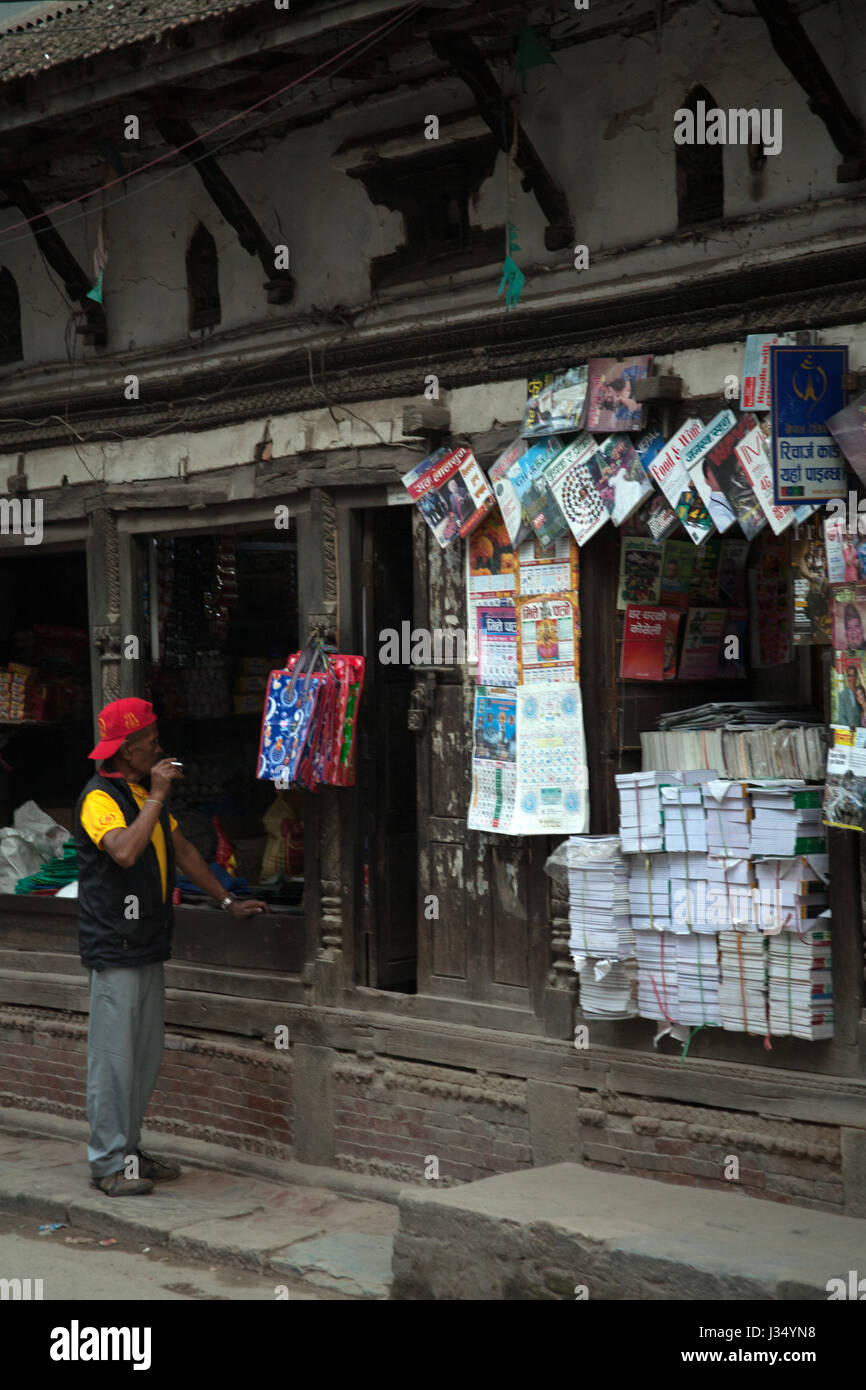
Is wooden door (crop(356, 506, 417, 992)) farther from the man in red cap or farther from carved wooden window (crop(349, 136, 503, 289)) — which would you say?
carved wooden window (crop(349, 136, 503, 289))

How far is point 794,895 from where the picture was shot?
6.20m

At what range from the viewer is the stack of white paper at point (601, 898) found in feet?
22.0

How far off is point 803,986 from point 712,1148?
81cm

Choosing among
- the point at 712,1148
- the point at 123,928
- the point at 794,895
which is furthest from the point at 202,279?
the point at 712,1148

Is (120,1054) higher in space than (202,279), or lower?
lower

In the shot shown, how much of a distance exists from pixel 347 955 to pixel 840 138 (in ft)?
14.0

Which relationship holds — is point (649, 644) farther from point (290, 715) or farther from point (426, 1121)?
point (426, 1121)

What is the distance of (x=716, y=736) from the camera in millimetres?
6570

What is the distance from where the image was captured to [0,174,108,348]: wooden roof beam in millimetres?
9055

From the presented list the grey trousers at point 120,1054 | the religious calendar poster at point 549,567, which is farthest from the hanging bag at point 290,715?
the religious calendar poster at point 549,567

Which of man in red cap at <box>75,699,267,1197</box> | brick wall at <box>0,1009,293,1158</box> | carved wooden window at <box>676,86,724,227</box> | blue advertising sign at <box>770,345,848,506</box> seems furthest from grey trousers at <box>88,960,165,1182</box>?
carved wooden window at <box>676,86,724,227</box>

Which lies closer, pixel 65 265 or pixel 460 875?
pixel 460 875

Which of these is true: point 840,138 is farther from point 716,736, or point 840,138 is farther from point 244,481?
point 244,481

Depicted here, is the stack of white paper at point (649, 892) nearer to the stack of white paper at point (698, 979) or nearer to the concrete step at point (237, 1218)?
the stack of white paper at point (698, 979)
